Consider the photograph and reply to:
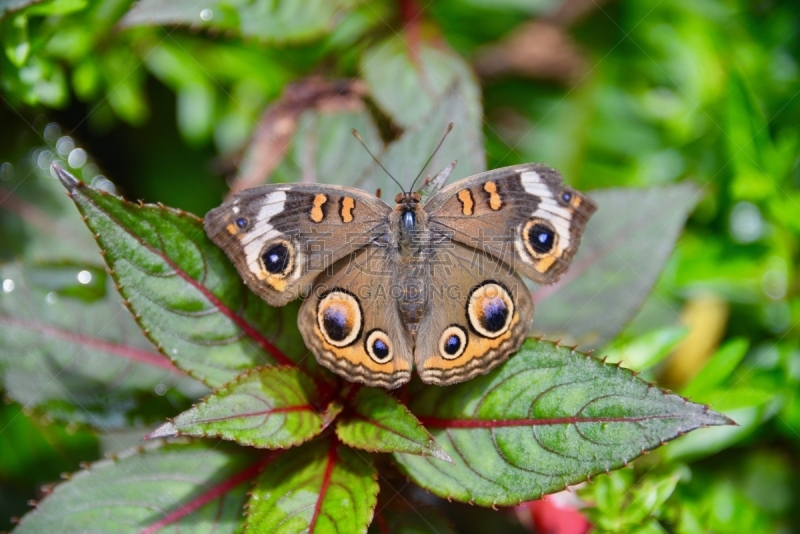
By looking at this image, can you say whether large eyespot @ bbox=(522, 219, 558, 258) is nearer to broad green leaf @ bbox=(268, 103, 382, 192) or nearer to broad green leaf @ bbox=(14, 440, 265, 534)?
broad green leaf @ bbox=(268, 103, 382, 192)

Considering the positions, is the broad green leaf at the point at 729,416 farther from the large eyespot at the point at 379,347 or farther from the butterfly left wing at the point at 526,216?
the large eyespot at the point at 379,347

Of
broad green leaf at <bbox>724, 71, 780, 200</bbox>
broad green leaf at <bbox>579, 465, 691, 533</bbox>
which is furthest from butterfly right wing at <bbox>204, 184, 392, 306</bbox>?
broad green leaf at <bbox>724, 71, 780, 200</bbox>

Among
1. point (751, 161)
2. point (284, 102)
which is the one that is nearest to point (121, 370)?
point (284, 102)

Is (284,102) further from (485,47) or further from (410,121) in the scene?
(485,47)

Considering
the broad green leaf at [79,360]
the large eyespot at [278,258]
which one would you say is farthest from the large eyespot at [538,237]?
the broad green leaf at [79,360]

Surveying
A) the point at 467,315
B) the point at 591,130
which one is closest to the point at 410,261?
the point at 467,315

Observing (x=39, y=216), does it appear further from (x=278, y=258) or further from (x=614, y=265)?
(x=614, y=265)

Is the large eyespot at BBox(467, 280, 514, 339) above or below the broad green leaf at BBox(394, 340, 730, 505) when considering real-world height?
above
